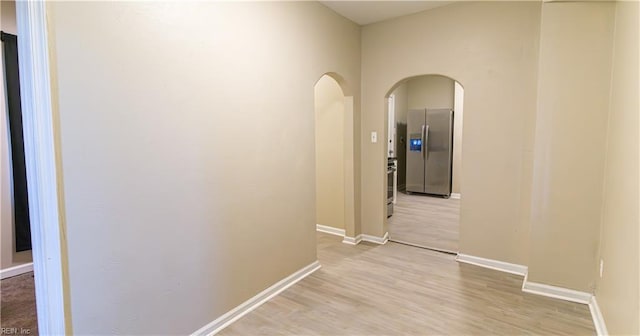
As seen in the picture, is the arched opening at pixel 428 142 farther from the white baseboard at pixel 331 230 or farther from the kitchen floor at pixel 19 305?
the kitchen floor at pixel 19 305

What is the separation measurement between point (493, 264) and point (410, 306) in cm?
136

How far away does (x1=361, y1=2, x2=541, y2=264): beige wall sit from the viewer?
3176 mm

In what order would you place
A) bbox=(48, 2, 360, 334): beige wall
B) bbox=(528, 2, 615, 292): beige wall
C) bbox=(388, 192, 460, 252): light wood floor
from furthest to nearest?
bbox=(388, 192, 460, 252): light wood floor
bbox=(528, 2, 615, 292): beige wall
bbox=(48, 2, 360, 334): beige wall

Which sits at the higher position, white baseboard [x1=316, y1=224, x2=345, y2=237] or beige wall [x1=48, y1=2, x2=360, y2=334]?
beige wall [x1=48, y1=2, x2=360, y2=334]

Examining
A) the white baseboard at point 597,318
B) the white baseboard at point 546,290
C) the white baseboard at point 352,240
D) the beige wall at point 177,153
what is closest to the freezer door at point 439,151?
the white baseboard at point 352,240

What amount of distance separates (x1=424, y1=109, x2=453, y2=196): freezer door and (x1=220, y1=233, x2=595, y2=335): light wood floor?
3.69 m

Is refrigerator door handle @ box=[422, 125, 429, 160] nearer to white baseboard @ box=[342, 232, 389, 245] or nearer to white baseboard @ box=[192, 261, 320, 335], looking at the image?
white baseboard @ box=[342, 232, 389, 245]

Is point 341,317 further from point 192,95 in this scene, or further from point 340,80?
point 340,80

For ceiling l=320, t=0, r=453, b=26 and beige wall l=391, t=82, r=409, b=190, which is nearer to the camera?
ceiling l=320, t=0, r=453, b=26

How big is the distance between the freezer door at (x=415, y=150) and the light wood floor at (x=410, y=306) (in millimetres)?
3919

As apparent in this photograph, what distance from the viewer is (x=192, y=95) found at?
2.15 metres

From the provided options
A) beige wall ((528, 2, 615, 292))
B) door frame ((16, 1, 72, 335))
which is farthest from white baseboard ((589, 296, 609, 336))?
door frame ((16, 1, 72, 335))

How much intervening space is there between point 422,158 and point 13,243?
687 cm

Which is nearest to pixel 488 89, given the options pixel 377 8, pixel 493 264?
pixel 377 8
